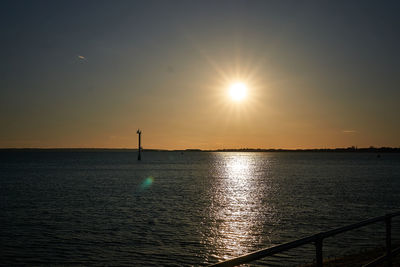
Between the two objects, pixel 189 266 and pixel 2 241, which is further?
pixel 2 241

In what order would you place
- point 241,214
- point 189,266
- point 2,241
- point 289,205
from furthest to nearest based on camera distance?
point 289,205, point 241,214, point 2,241, point 189,266

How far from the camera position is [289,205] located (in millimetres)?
36938

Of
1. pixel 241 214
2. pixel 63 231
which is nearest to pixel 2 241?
pixel 63 231

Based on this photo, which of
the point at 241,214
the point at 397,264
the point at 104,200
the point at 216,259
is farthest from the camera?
the point at 104,200

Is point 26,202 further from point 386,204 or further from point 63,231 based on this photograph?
point 386,204

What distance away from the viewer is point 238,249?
63.0 ft

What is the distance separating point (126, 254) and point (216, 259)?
4428mm

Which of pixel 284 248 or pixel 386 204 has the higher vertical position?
pixel 284 248

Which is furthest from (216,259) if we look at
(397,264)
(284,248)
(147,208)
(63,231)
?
(147,208)

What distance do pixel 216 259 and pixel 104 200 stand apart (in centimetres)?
2566

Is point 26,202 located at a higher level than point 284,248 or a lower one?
lower

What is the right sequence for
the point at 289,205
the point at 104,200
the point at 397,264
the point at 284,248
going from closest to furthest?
the point at 284,248, the point at 397,264, the point at 289,205, the point at 104,200

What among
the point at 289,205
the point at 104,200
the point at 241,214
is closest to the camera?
the point at 241,214

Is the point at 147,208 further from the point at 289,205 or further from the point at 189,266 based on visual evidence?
the point at 189,266
